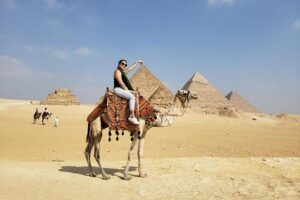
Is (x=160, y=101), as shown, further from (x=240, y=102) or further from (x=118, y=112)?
(x=240, y=102)

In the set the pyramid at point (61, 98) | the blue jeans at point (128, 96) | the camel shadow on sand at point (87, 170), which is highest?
the pyramid at point (61, 98)

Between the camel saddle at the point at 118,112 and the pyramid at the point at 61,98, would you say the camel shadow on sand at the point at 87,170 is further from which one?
the pyramid at the point at 61,98

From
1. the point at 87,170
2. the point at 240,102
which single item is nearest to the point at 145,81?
the point at 87,170

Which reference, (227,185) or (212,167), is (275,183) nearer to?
(227,185)

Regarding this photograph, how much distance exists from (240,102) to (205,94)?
1972 centimetres

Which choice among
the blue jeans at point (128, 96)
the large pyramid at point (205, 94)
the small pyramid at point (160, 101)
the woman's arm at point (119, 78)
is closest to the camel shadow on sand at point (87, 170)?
the blue jeans at point (128, 96)

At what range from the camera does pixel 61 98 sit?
75812mm

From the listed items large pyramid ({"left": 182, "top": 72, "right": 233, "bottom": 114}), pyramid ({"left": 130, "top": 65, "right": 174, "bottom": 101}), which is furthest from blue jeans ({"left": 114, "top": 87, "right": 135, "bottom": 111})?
large pyramid ({"left": 182, "top": 72, "right": 233, "bottom": 114})

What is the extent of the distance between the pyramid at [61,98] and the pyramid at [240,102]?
44.9m

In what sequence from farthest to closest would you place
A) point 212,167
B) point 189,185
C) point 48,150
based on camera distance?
point 48,150, point 212,167, point 189,185

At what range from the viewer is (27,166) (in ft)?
27.8

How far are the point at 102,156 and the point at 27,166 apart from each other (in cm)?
425

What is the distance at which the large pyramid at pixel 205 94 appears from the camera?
7781 centimetres

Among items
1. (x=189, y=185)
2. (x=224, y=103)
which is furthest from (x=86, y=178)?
(x=224, y=103)
